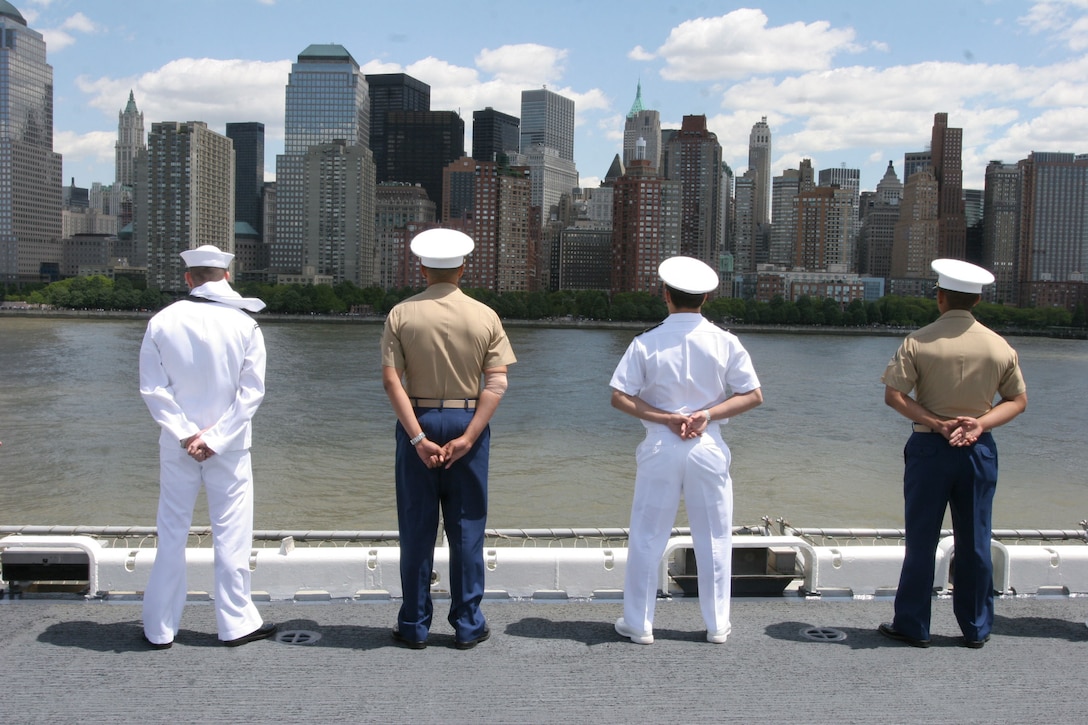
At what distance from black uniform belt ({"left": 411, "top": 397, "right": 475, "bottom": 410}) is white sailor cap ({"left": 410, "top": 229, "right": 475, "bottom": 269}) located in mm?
663

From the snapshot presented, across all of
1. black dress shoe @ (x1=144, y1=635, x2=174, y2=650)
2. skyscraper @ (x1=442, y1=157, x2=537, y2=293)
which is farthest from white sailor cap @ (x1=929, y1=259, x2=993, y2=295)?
skyscraper @ (x1=442, y1=157, x2=537, y2=293)

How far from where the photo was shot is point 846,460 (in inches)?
1133

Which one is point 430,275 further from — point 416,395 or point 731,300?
point 731,300

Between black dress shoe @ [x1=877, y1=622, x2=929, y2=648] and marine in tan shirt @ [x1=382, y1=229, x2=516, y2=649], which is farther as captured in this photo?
black dress shoe @ [x1=877, y1=622, x2=929, y2=648]

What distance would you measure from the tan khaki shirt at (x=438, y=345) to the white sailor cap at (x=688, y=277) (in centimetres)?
94

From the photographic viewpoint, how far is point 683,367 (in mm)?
5086

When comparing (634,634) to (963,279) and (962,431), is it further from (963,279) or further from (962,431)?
(963,279)

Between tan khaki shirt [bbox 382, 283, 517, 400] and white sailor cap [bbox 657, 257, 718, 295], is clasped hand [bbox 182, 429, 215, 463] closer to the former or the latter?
tan khaki shirt [bbox 382, 283, 517, 400]

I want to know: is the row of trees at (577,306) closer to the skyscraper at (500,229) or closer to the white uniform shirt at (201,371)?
the skyscraper at (500,229)

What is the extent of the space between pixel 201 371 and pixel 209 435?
34cm

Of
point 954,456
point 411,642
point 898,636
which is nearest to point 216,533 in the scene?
point 411,642

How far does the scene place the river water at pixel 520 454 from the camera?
65.8 feet

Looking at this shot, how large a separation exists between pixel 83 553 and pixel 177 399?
1257 mm

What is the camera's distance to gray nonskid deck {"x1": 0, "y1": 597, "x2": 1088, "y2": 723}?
165 inches
